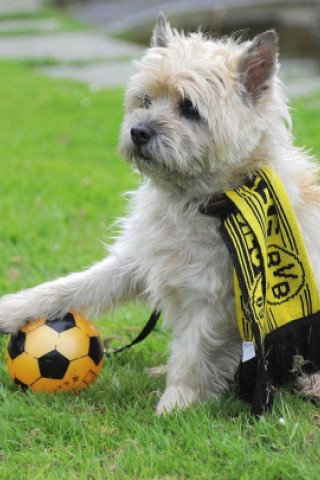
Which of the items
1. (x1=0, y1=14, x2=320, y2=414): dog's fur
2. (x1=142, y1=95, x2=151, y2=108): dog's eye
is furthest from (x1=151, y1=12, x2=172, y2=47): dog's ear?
(x1=142, y1=95, x2=151, y2=108): dog's eye

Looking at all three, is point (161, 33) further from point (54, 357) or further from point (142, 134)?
point (54, 357)

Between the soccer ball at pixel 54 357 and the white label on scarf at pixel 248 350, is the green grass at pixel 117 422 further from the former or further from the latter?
the white label on scarf at pixel 248 350

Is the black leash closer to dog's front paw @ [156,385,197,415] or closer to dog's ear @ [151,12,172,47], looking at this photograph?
dog's front paw @ [156,385,197,415]

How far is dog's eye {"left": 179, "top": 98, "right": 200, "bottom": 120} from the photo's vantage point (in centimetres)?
350

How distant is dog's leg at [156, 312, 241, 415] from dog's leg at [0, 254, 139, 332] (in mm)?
482

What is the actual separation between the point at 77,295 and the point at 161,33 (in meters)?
1.36

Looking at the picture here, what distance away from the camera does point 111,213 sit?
6652mm

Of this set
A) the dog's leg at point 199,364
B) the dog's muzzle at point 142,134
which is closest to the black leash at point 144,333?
the dog's leg at point 199,364

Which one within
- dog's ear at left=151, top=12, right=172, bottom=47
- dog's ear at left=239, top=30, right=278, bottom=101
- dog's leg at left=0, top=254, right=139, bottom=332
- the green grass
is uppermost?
dog's ear at left=151, top=12, right=172, bottom=47

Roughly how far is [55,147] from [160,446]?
20.2ft

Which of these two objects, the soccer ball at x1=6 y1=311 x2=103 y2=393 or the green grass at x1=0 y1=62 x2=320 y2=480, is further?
the soccer ball at x1=6 y1=311 x2=103 y2=393

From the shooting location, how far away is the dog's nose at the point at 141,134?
11.5 ft

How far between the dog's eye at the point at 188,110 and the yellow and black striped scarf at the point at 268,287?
0.37 metres

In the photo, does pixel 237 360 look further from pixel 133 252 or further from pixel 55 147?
pixel 55 147
